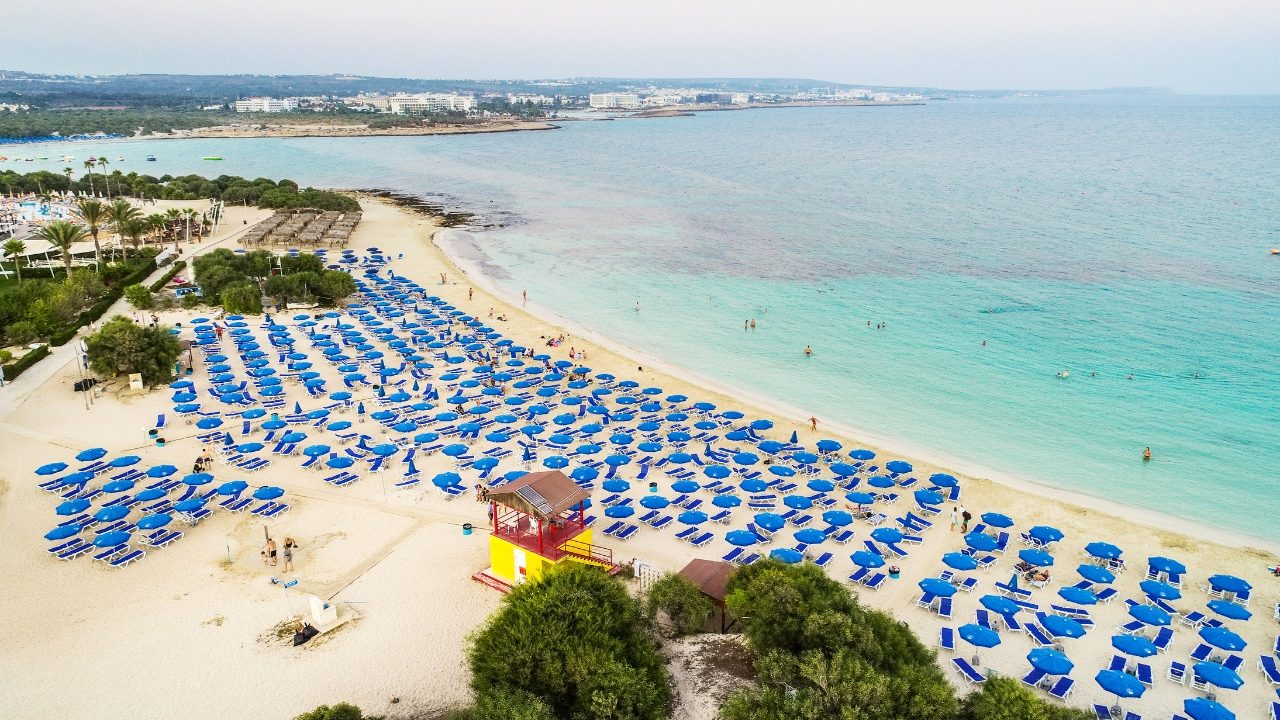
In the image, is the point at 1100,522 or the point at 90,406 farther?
the point at 90,406

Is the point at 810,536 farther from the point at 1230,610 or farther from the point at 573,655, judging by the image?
the point at 1230,610

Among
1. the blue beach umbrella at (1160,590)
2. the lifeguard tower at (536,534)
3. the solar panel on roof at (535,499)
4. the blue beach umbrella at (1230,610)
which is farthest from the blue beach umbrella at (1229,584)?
the solar panel on roof at (535,499)

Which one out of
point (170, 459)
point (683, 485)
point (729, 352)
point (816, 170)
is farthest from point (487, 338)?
point (816, 170)

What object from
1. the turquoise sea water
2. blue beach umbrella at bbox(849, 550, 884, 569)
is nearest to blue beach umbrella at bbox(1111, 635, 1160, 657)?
blue beach umbrella at bbox(849, 550, 884, 569)

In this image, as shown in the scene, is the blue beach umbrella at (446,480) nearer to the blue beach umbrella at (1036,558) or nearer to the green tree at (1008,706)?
the green tree at (1008,706)

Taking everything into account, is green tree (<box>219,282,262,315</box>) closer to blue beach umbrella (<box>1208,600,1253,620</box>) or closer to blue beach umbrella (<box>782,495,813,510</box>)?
blue beach umbrella (<box>782,495,813,510</box>)

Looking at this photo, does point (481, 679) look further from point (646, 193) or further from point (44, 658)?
point (646, 193)

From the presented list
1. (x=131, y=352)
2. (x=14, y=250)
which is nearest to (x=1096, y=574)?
(x=131, y=352)
